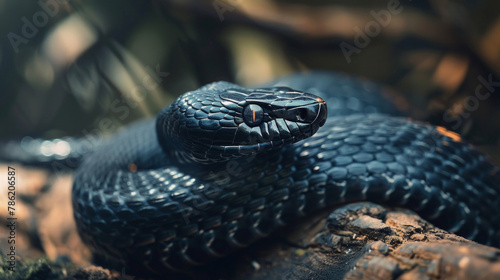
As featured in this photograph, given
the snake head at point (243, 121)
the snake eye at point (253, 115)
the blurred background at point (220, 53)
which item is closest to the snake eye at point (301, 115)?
the snake head at point (243, 121)

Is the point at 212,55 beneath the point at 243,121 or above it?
above

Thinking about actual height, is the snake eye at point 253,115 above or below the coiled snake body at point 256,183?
above

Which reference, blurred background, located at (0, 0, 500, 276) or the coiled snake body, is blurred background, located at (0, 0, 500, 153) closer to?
blurred background, located at (0, 0, 500, 276)

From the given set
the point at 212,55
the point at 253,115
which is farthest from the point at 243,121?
the point at 212,55

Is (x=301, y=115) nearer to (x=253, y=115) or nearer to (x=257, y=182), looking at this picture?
(x=253, y=115)

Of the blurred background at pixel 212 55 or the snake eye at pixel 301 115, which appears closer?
the snake eye at pixel 301 115

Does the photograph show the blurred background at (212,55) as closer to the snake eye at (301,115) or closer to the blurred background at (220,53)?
the blurred background at (220,53)

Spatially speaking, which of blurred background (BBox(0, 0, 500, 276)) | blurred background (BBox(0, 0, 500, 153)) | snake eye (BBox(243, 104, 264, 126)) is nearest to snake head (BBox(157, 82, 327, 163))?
snake eye (BBox(243, 104, 264, 126))
